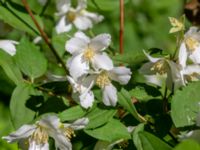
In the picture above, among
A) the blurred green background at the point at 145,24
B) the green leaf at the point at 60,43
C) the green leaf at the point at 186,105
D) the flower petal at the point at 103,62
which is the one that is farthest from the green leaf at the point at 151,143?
the blurred green background at the point at 145,24

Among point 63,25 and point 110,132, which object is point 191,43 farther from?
point 63,25

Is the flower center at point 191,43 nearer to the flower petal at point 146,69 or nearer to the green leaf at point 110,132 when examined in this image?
the flower petal at point 146,69

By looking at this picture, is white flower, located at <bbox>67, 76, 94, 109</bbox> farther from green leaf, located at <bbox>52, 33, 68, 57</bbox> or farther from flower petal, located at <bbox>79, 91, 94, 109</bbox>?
green leaf, located at <bbox>52, 33, 68, 57</bbox>

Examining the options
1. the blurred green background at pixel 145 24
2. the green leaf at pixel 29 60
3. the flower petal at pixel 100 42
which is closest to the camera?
the flower petal at pixel 100 42

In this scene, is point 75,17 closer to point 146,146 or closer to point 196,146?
point 146,146

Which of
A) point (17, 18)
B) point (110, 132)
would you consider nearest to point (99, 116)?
point (110, 132)

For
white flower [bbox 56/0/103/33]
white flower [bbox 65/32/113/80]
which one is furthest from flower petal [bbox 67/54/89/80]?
white flower [bbox 56/0/103/33]

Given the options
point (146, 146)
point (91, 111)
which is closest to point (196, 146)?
point (146, 146)
